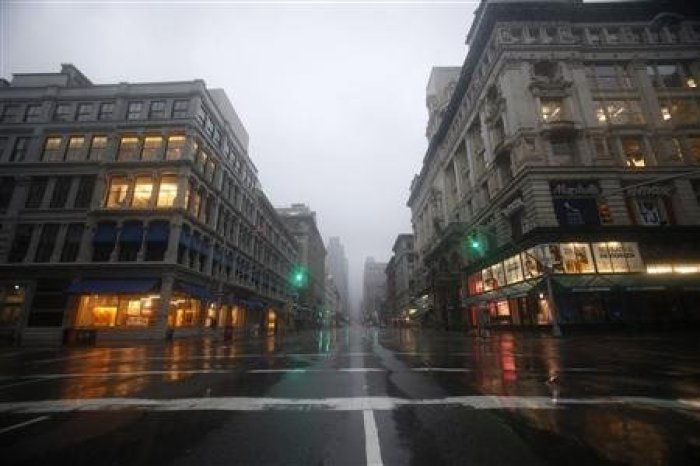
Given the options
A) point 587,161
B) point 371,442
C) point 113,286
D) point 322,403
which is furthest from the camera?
point 587,161

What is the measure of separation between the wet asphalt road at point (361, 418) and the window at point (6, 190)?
107 feet

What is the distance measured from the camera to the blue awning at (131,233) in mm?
29938

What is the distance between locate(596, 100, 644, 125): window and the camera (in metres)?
33.0

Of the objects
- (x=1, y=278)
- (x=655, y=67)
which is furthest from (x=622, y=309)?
(x=1, y=278)

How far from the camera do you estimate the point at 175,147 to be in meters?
33.1

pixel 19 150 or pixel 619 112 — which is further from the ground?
pixel 619 112

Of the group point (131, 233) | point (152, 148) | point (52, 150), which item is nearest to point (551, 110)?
point (152, 148)

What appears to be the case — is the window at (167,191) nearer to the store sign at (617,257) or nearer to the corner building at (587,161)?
the corner building at (587,161)

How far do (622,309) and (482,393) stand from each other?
28165 millimetres

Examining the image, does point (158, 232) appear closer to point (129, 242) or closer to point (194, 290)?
point (129, 242)

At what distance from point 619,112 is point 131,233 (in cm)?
4831

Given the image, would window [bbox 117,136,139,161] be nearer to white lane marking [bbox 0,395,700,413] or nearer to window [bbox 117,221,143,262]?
window [bbox 117,221,143,262]

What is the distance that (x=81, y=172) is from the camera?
32.0m

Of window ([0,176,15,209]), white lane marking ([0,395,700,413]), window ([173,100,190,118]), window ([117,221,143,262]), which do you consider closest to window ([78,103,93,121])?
window ([173,100,190,118])
